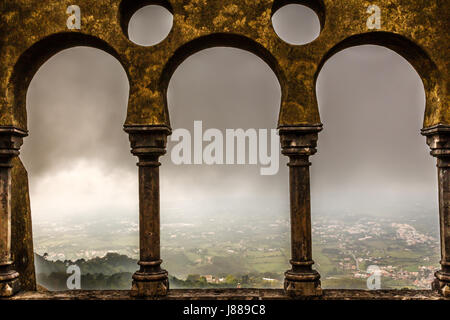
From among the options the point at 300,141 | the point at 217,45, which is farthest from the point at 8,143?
the point at 300,141

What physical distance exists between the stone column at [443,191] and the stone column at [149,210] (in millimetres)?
3220

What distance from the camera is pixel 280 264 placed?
520 cm

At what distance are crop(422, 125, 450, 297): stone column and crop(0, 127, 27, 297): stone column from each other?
5.09 m

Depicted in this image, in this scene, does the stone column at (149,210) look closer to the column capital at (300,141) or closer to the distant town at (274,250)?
the distant town at (274,250)

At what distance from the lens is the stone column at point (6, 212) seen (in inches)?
184

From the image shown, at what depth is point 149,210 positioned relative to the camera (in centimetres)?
470

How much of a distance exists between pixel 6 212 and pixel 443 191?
531cm

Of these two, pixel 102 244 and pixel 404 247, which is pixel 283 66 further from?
pixel 102 244

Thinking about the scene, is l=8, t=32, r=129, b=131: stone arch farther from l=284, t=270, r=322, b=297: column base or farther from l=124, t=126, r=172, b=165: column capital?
l=284, t=270, r=322, b=297: column base

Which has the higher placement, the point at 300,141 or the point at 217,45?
the point at 217,45
